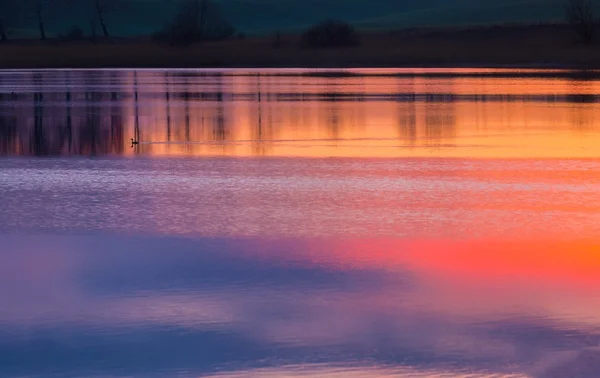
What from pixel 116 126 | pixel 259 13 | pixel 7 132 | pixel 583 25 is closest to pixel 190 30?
pixel 583 25

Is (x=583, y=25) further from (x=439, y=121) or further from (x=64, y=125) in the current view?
(x=64, y=125)

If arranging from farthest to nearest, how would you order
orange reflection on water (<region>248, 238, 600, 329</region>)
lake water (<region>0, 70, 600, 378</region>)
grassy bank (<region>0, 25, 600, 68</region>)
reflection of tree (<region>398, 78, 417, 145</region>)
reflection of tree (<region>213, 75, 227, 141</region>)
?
grassy bank (<region>0, 25, 600, 68</region>) < reflection of tree (<region>213, 75, 227, 141</region>) < reflection of tree (<region>398, 78, 417, 145</region>) < orange reflection on water (<region>248, 238, 600, 329</region>) < lake water (<region>0, 70, 600, 378</region>)

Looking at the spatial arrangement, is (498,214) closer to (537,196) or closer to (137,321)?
(537,196)

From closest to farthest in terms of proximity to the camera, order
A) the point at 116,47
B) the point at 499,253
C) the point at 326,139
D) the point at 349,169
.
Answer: the point at 499,253
the point at 349,169
the point at 326,139
the point at 116,47

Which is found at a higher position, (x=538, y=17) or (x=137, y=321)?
(x=538, y=17)

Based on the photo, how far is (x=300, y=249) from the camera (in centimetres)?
908

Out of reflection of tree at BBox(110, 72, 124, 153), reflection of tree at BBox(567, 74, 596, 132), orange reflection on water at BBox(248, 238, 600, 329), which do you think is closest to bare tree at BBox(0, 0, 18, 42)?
reflection of tree at BBox(567, 74, 596, 132)

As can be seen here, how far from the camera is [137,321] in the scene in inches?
271

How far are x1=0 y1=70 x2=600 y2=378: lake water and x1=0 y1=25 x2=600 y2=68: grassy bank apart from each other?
97.1 ft

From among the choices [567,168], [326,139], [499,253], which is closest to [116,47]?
[326,139]

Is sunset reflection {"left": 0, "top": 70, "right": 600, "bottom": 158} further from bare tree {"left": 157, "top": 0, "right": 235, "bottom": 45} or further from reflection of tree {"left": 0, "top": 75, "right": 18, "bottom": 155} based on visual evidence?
bare tree {"left": 157, "top": 0, "right": 235, "bottom": 45}

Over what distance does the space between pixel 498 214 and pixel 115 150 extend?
23.3ft

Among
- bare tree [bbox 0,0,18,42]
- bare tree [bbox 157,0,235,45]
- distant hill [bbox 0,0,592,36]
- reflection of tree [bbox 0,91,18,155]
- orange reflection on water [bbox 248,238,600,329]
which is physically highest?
distant hill [bbox 0,0,592,36]

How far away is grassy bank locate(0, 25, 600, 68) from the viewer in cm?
4922
